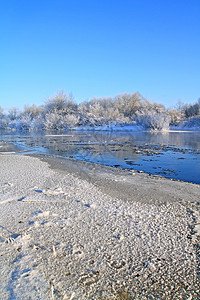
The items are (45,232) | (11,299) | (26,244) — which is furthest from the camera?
(45,232)

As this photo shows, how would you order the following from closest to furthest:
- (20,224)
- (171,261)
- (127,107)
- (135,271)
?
(135,271), (171,261), (20,224), (127,107)

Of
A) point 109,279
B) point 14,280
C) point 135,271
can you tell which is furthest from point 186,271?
point 14,280

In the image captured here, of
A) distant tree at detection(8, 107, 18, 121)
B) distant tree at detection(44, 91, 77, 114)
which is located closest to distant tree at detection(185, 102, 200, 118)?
distant tree at detection(44, 91, 77, 114)

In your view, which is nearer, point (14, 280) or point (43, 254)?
point (14, 280)

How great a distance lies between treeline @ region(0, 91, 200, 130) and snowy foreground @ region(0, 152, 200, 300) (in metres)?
33.3

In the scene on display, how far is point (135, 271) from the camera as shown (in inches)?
79.9

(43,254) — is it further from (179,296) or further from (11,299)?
(179,296)

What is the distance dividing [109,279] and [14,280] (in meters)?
0.83

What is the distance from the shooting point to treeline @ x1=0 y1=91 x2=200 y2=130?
39.7m

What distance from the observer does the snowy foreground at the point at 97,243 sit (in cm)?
182

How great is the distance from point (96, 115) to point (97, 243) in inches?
1758

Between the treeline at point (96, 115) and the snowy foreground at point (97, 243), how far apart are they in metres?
33.3

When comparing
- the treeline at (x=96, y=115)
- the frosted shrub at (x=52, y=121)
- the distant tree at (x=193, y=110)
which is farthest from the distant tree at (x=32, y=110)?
the distant tree at (x=193, y=110)

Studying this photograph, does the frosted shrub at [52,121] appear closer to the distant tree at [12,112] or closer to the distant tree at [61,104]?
the distant tree at [61,104]
